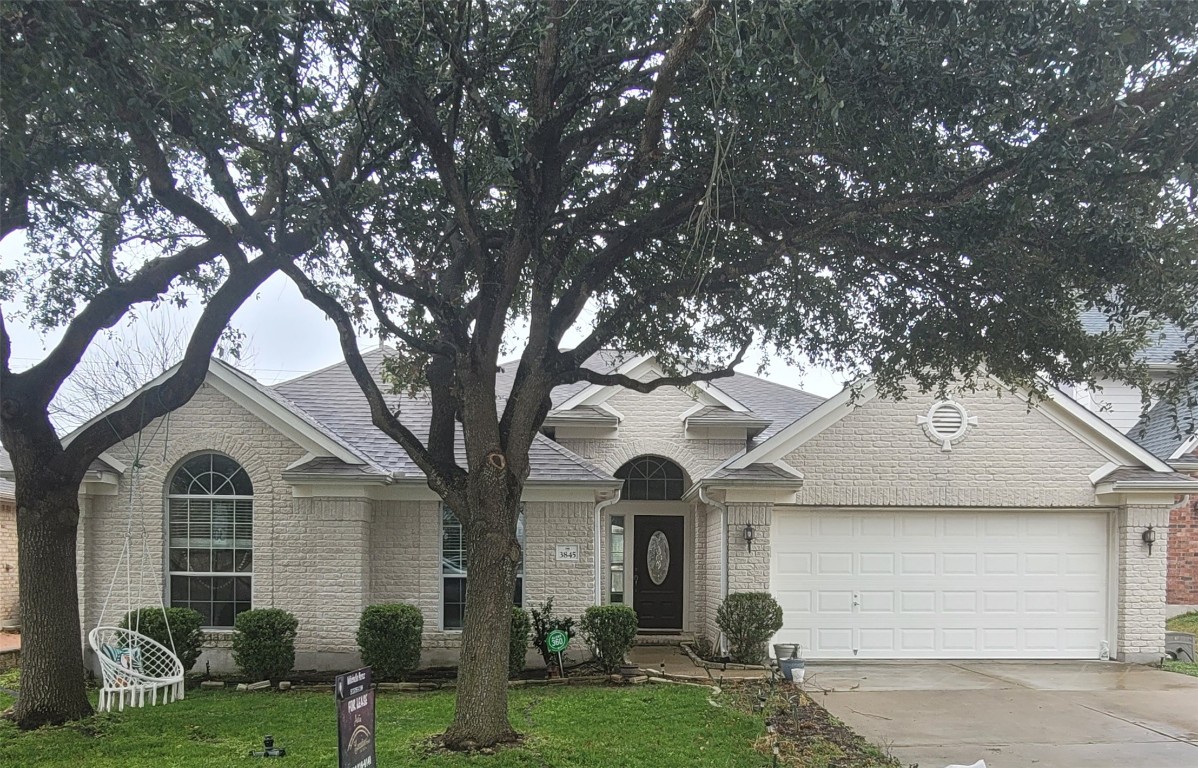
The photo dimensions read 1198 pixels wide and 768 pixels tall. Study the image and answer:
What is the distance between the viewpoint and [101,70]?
6.17 meters

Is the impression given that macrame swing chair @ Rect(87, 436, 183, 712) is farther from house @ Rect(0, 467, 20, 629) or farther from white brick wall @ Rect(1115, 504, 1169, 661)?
white brick wall @ Rect(1115, 504, 1169, 661)

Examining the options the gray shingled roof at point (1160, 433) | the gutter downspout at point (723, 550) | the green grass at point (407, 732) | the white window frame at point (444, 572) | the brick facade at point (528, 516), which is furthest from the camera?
the gray shingled roof at point (1160, 433)

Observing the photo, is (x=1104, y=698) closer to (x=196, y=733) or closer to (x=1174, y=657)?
(x=1174, y=657)

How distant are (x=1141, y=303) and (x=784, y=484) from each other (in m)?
6.12

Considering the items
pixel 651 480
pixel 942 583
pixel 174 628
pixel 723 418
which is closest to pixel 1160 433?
pixel 942 583

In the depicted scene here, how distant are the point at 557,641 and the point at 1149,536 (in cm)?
953

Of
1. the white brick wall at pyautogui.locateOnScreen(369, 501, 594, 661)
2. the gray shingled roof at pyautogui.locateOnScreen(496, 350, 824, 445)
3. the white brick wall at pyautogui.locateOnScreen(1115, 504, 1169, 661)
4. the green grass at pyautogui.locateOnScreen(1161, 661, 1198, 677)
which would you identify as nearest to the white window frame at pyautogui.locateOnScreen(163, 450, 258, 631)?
the white brick wall at pyautogui.locateOnScreen(369, 501, 594, 661)

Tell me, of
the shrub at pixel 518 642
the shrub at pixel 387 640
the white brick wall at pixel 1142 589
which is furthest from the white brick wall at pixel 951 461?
the shrub at pixel 387 640

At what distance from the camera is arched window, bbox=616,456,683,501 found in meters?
16.3

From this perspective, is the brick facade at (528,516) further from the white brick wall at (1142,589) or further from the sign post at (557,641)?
the sign post at (557,641)

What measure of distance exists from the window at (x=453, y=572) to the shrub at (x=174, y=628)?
3438 mm

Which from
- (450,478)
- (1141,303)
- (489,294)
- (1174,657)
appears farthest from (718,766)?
(1174,657)

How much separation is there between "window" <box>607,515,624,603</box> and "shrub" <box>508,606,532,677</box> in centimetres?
421

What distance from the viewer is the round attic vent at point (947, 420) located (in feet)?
45.1
